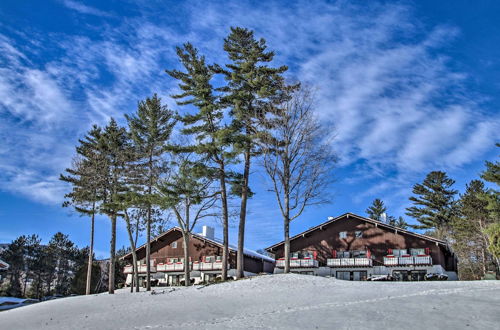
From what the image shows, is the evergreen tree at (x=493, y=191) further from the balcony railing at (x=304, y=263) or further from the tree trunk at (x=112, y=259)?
the tree trunk at (x=112, y=259)

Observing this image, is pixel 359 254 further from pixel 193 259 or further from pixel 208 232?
pixel 193 259

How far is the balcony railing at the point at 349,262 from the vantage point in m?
36.2

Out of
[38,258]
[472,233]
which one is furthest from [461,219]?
[38,258]

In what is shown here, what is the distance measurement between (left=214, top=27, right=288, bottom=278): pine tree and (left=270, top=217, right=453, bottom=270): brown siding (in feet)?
39.6

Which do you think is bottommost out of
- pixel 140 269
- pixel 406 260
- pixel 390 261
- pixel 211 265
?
pixel 140 269

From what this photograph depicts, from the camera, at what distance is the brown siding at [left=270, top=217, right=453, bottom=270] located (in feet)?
118

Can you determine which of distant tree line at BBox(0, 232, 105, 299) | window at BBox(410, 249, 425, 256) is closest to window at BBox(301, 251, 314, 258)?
window at BBox(410, 249, 425, 256)

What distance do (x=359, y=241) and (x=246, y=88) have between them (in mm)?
17782

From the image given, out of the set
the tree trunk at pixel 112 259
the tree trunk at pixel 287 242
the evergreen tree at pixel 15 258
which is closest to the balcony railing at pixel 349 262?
the tree trunk at pixel 287 242

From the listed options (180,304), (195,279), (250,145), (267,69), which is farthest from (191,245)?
(180,304)

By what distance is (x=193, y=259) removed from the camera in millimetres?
45062

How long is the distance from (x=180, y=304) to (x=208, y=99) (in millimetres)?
16993

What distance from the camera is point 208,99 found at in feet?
103

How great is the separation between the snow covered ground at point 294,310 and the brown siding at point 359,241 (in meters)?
15.5
